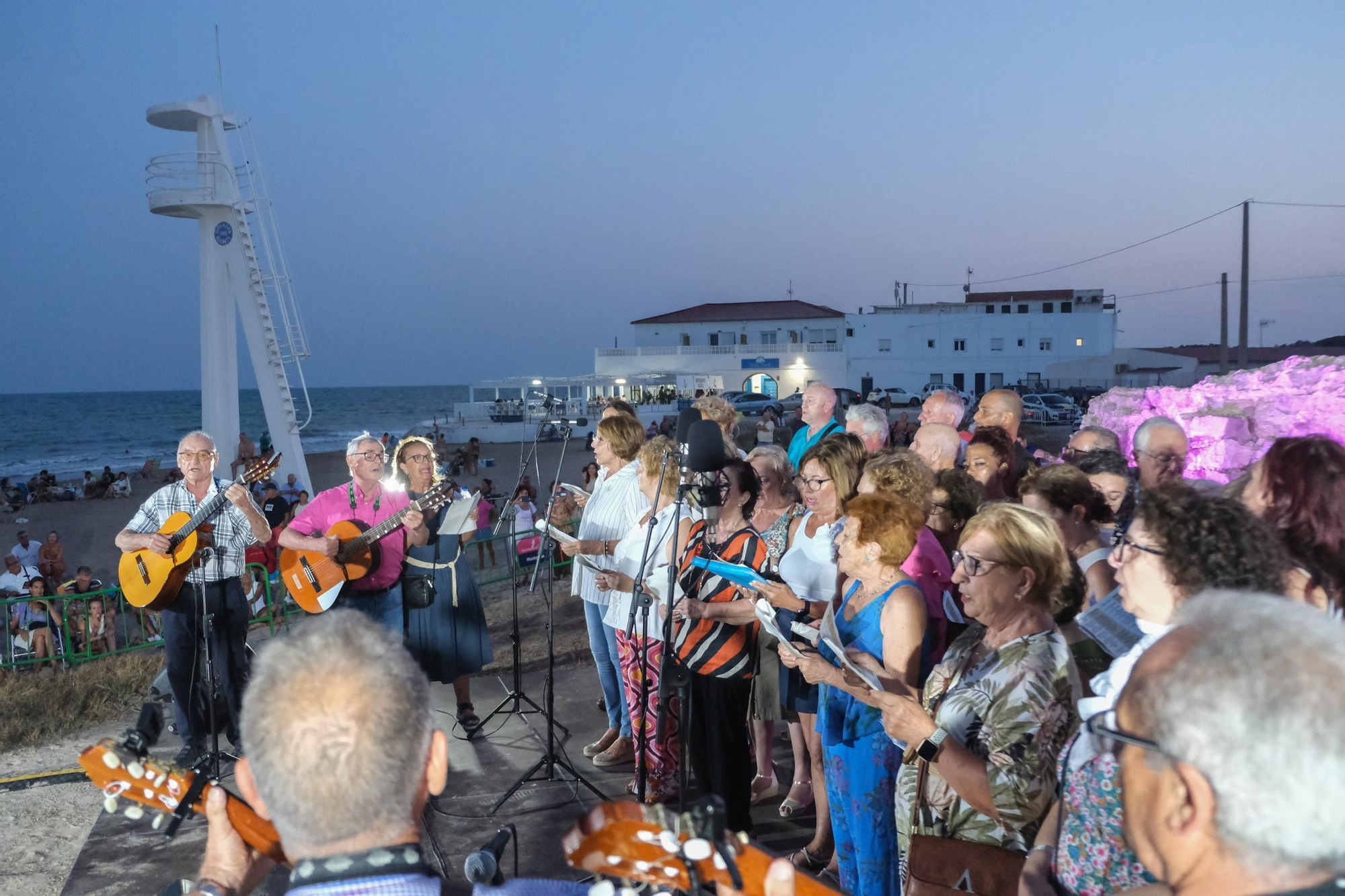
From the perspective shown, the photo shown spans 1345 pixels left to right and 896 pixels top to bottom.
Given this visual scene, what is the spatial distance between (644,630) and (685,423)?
3.43 feet

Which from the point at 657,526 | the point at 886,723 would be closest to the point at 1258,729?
the point at 886,723

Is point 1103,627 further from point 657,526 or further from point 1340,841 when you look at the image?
point 657,526

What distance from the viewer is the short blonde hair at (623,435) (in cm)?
557

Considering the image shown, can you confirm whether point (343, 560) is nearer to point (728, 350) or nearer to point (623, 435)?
point (623, 435)

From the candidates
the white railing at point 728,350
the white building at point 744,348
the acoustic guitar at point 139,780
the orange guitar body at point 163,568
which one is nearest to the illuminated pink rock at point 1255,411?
the acoustic guitar at point 139,780

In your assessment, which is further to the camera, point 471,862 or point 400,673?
point 471,862

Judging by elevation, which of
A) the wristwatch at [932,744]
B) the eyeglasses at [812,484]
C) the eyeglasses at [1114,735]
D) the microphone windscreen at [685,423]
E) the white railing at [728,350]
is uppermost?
the white railing at [728,350]

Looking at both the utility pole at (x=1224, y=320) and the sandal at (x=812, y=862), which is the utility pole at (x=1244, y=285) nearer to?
the utility pole at (x=1224, y=320)

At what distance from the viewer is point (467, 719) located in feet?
19.6

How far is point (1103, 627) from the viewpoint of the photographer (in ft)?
8.80

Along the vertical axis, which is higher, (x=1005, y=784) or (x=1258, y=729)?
(x=1258, y=729)

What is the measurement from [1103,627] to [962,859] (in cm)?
80

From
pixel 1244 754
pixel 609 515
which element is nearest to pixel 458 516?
pixel 609 515

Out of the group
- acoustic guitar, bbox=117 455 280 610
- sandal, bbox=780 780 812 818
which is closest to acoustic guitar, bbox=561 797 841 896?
sandal, bbox=780 780 812 818
